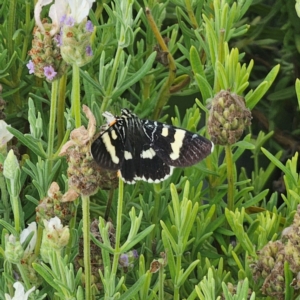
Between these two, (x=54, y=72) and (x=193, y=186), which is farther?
(x=193, y=186)

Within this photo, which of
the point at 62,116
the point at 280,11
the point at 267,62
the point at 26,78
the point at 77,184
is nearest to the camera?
the point at 77,184

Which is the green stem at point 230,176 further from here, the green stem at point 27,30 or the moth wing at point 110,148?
the green stem at point 27,30

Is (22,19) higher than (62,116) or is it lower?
higher

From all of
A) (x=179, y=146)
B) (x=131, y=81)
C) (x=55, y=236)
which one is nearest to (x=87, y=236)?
(x=55, y=236)

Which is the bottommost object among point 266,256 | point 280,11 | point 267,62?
point 266,256

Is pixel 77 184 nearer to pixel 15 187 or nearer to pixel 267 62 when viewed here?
pixel 15 187

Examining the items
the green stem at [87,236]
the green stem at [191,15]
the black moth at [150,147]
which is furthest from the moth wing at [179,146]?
the green stem at [191,15]

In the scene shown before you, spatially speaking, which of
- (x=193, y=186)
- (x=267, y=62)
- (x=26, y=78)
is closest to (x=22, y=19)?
(x=26, y=78)
